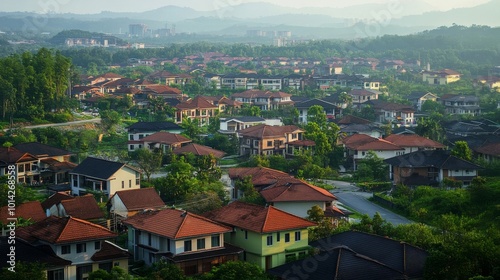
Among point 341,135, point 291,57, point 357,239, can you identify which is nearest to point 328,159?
point 341,135

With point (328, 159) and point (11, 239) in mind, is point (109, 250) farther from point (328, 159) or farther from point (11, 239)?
point (328, 159)

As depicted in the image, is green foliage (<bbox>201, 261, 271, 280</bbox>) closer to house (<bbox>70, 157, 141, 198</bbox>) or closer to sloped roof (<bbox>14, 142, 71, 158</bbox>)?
house (<bbox>70, 157, 141, 198</bbox>)

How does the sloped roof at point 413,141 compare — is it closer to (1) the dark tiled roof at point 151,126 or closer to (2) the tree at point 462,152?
(2) the tree at point 462,152

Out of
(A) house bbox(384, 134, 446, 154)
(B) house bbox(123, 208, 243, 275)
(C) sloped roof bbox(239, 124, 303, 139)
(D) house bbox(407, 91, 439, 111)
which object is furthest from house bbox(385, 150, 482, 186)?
(D) house bbox(407, 91, 439, 111)

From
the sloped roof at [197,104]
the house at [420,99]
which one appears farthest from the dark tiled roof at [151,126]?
the house at [420,99]

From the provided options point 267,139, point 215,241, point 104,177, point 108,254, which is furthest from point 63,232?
point 267,139

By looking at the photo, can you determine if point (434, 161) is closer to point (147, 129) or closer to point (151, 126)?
point (147, 129)
